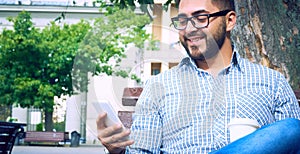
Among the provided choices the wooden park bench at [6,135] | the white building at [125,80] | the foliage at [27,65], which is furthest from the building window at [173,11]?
the foliage at [27,65]

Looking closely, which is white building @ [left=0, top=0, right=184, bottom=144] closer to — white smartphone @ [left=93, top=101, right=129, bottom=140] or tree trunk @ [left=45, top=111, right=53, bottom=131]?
white smartphone @ [left=93, top=101, right=129, bottom=140]

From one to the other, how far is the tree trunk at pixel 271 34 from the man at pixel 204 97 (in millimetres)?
1220

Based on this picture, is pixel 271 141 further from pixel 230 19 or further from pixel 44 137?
pixel 44 137

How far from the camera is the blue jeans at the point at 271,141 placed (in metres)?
1.64

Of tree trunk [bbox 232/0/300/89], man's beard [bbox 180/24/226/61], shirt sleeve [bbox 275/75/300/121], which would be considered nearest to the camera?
man's beard [bbox 180/24/226/61]

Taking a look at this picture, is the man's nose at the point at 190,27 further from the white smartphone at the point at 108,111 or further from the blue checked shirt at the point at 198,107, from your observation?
the white smartphone at the point at 108,111

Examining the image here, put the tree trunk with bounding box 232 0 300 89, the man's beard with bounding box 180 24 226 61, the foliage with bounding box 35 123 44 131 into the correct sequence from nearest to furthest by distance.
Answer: the man's beard with bounding box 180 24 226 61 < the tree trunk with bounding box 232 0 300 89 < the foliage with bounding box 35 123 44 131

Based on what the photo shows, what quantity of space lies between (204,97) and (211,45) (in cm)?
19

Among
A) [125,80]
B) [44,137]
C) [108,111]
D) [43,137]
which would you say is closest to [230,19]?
[125,80]

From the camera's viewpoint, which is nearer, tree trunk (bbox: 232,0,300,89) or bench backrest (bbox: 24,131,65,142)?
tree trunk (bbox: 232,0,300,89)

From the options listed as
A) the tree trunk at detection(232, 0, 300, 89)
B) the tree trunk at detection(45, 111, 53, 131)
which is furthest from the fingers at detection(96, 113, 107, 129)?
the tree trunk at detection(45, 111, 53, 131)

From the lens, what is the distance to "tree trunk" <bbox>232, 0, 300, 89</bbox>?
3838 millimetres

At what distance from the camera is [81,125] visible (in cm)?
205

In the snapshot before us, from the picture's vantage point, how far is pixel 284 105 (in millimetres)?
2562
